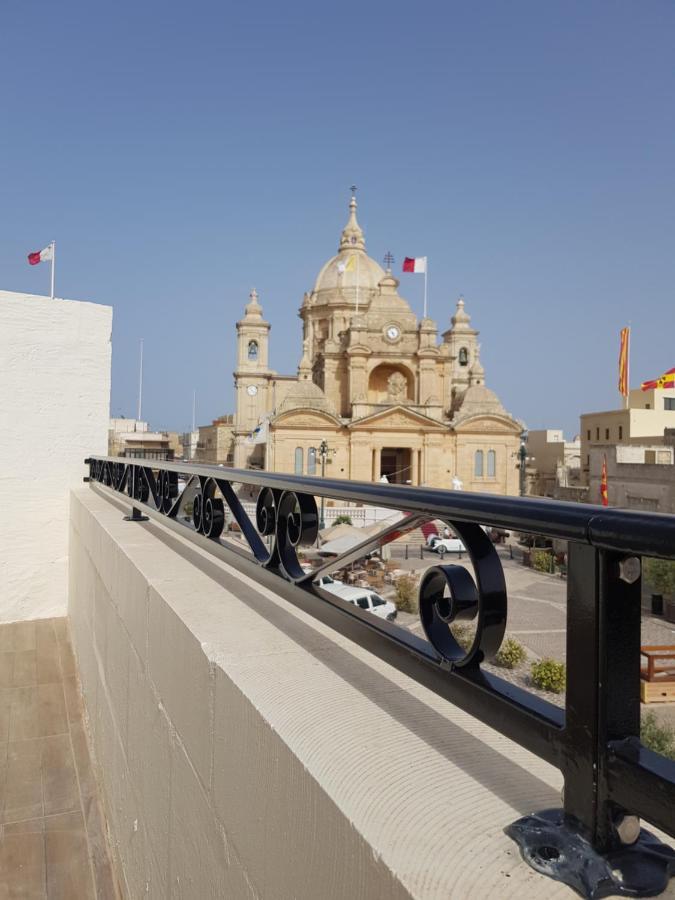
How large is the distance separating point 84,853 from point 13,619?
4.00 metres

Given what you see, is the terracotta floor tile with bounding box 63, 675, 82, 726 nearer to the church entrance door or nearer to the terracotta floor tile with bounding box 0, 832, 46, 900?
the terracotta floor tile with bounding box 0, 832, 46, 900

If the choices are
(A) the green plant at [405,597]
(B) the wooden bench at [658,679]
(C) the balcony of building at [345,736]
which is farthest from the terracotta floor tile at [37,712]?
(A) the green plant at [405,597]

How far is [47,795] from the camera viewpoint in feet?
9.73

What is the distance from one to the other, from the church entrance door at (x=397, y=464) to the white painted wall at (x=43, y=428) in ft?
117

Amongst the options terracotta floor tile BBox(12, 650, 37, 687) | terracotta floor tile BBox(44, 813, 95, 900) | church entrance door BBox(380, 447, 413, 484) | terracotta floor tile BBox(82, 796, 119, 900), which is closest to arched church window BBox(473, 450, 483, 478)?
church entrance door BBox(380, 447, 413, 484)

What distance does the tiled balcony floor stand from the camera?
244 cm

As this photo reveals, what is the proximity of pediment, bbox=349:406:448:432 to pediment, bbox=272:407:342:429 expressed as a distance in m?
1.90

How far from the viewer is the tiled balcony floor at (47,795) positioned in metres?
2.44

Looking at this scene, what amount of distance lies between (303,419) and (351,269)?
17.3 metres

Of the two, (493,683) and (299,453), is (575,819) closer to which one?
(493,683)

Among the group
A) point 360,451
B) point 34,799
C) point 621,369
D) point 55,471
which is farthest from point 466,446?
point 34,799

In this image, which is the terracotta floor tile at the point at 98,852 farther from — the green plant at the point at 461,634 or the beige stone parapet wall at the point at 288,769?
the green plant at the point at 461,634

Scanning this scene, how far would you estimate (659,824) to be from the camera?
2.40 feet

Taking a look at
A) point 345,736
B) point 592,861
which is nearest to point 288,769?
point 345,736
